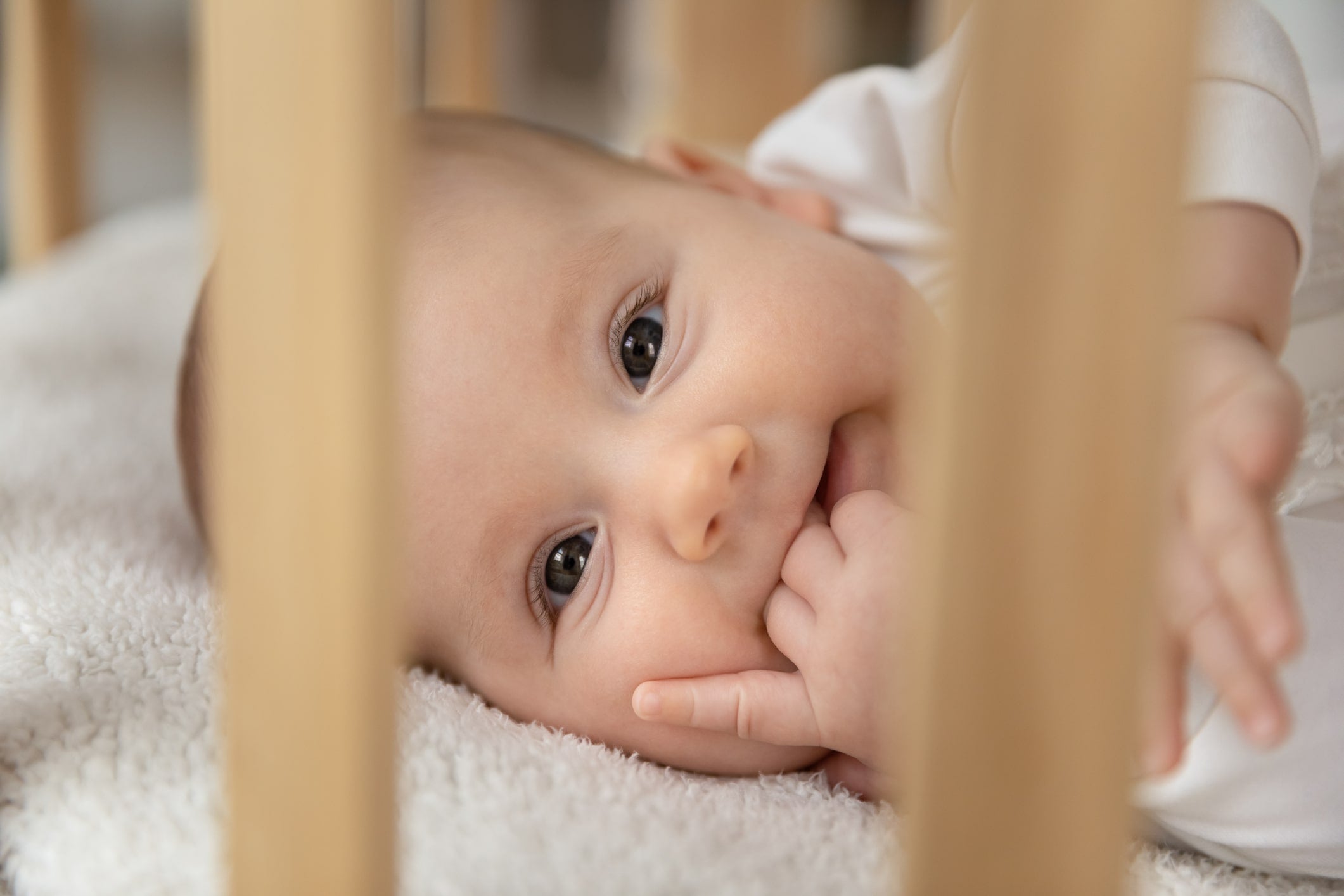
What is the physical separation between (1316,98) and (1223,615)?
0.75m

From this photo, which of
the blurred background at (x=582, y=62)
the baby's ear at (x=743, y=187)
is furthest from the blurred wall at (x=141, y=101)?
the baby's ear at (x=743, y=187)

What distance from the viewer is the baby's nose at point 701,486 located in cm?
54

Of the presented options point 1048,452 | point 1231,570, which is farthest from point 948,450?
point 1231,570

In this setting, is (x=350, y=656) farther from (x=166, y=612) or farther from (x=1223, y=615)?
(x=166, y=612)

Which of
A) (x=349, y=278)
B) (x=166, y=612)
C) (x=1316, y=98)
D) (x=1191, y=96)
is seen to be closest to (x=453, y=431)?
(x=166, y=612)

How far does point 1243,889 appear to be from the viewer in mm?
521

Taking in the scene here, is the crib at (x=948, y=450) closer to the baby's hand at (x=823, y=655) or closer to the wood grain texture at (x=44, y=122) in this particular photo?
the baby's hand at (x=823, y=655)

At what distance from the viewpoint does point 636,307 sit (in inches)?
25.8

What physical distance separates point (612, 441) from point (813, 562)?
0.12 metres

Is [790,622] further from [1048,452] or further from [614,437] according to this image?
[1048,452]

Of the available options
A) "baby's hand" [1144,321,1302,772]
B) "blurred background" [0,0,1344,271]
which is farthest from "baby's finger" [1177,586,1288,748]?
"blurred background" [0,0,1344,271]

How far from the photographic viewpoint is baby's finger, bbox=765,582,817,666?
56 centimetres

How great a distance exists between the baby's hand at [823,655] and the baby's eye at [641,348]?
123 mm

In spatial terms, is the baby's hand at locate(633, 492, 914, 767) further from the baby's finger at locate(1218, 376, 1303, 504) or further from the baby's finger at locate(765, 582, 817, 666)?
the baby's finger at locate(1218, 376, 1303, 504)
